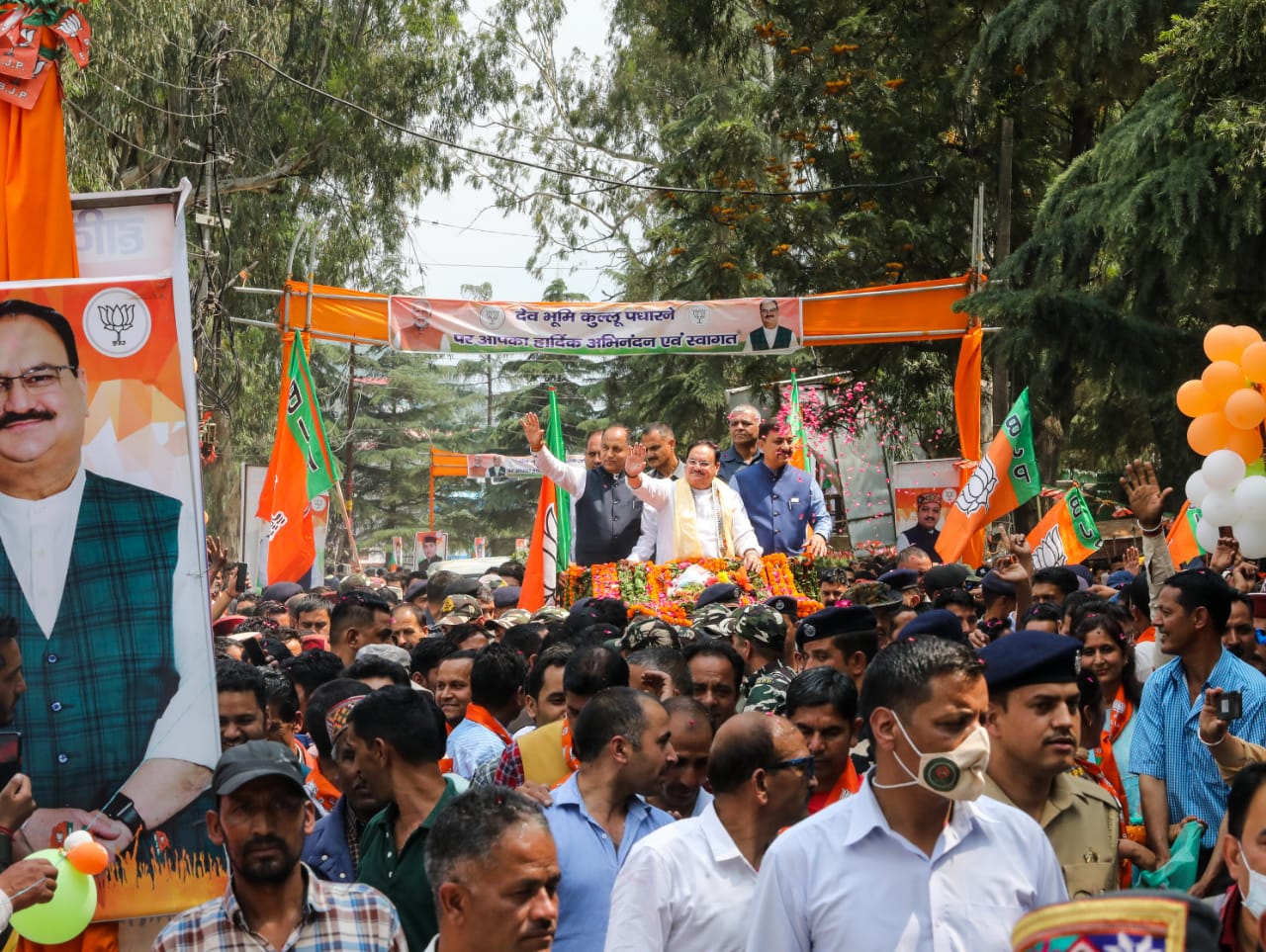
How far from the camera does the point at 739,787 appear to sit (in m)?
4.15

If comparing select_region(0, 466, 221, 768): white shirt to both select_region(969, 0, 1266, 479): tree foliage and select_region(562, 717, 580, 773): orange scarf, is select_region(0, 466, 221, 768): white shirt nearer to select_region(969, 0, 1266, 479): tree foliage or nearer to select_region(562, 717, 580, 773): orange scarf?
select_region(562, 717, 580, 773): orange scarf

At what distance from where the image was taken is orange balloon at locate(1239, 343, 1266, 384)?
8109 millimetres

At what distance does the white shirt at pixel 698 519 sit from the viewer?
1055 cm

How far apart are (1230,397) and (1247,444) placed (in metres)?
0.26

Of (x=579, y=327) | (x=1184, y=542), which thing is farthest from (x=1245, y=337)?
(x=579, y=327)

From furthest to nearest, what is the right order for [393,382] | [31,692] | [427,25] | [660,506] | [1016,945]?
[393,382]
[427,25]
[660,506]
[31,692]
[1016,945]

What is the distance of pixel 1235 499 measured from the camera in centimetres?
805

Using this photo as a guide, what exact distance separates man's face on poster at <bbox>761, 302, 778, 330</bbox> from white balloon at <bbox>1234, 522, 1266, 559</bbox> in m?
8.85

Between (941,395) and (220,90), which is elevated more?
(220,90)

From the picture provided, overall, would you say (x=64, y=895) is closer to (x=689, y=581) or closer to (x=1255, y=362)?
(x=689, y=581)

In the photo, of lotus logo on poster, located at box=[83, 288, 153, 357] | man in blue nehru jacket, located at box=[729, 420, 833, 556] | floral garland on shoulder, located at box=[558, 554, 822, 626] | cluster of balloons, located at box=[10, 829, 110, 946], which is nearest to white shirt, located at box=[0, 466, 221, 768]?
lotus logo on poster, located at box=[83, 288, 153, 357]

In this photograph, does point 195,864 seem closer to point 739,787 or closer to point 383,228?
point 739,787

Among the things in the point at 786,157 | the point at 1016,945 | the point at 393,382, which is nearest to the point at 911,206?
the point at 786,157

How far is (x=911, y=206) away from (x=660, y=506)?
35.9 ft
